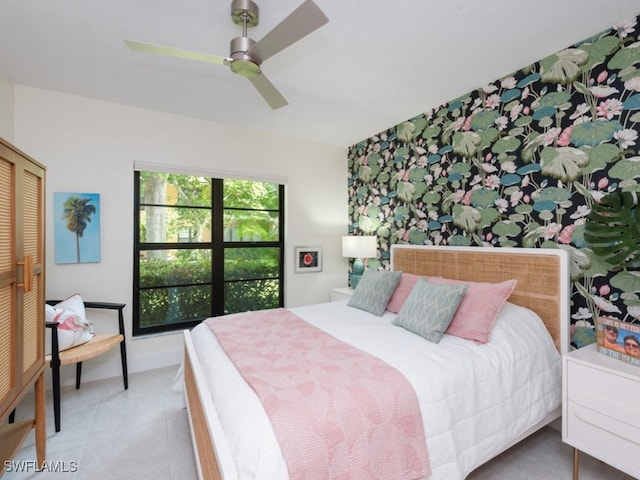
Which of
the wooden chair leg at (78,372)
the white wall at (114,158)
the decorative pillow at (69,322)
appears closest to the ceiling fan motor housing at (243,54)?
the white wall at (114,158)

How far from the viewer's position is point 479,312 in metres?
1.91

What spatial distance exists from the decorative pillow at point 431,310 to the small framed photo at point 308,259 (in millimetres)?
1868

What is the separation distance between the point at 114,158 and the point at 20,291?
71.5 inches

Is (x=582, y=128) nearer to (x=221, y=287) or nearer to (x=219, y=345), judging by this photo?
(x=219, y=345)

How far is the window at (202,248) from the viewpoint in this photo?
3.14 m

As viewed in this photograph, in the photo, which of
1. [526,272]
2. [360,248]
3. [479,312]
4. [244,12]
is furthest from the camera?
[360,248]

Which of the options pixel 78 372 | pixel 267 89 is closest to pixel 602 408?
pixel 267 89

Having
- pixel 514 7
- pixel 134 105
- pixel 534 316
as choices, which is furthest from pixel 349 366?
pixel 134 105

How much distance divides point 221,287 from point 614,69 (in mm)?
3725

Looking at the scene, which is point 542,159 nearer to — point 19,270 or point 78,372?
point 19,270

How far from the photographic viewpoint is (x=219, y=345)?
1.84 m

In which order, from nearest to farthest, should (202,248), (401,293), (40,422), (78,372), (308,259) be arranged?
(40,422)
(401,293)
(78,372)
(202,248)
(308,259)

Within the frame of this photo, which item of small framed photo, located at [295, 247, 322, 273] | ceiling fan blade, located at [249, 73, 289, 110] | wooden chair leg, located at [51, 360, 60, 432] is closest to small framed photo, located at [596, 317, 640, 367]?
ceiling fan blade, located at [249, 73, 289, 110]

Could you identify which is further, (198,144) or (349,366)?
(198,144)
